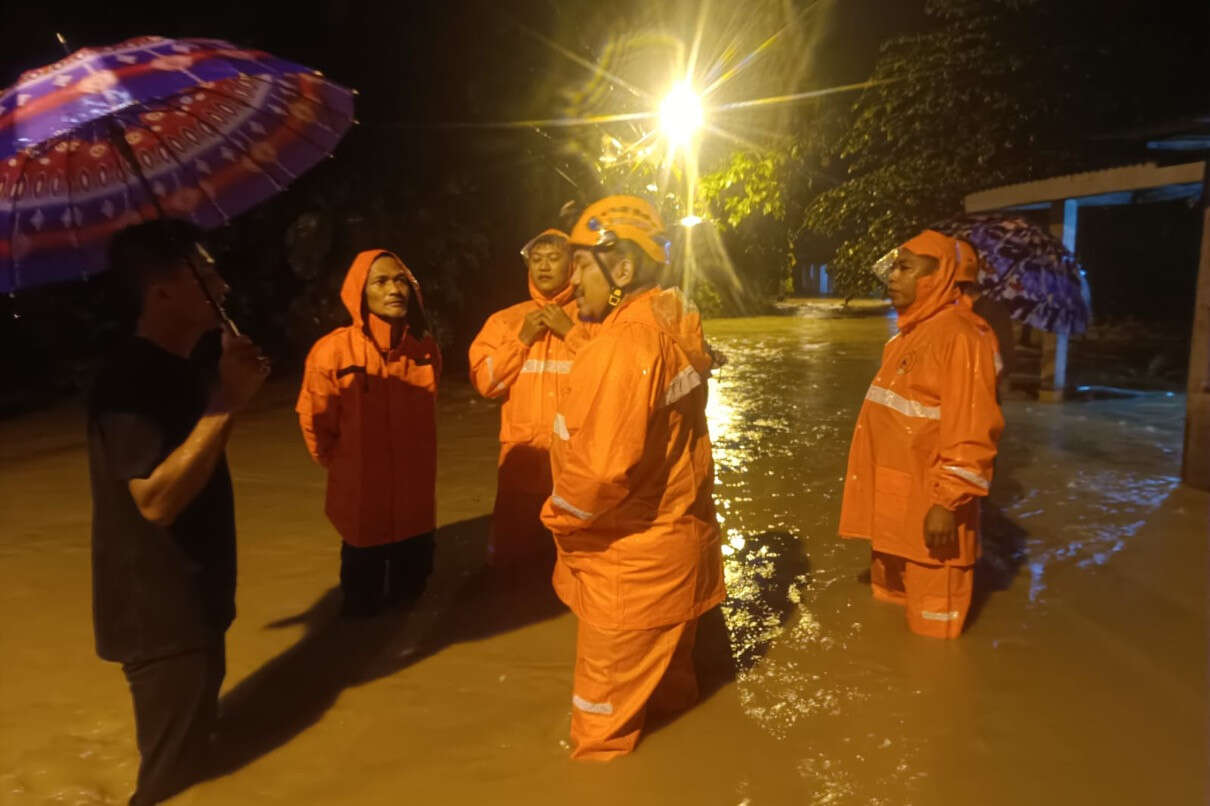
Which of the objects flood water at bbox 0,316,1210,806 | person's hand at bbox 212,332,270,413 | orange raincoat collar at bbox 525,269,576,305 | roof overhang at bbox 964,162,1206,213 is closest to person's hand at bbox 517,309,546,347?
orange raincoat collar at bbox 525,269,576,305

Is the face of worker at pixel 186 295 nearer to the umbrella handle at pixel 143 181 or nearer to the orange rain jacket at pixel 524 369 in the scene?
the umbrella handle at pixel 143 181

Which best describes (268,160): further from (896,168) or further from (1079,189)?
(896,168)

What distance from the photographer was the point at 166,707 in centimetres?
271

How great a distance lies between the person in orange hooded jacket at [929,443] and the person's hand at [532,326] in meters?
1.68

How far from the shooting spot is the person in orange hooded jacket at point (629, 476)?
261cm

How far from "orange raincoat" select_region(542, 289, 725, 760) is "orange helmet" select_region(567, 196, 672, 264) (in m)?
0.18

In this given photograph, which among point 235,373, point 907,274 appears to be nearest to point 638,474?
point 235,373

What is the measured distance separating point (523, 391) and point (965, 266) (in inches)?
90.1

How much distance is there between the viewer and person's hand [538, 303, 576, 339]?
400 cm

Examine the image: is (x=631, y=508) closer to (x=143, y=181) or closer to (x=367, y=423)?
(x=367, y=423)

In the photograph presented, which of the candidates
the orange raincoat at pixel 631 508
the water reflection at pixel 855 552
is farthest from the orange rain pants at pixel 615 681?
the water reflection at pixel 855 552

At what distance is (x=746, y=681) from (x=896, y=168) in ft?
49.0

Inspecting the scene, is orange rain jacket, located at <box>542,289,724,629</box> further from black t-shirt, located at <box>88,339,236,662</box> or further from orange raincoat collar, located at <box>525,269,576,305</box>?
orange raincoat collar, located at <box>525,269,576,305</box>

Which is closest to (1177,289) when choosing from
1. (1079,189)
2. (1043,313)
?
(1079,189)
